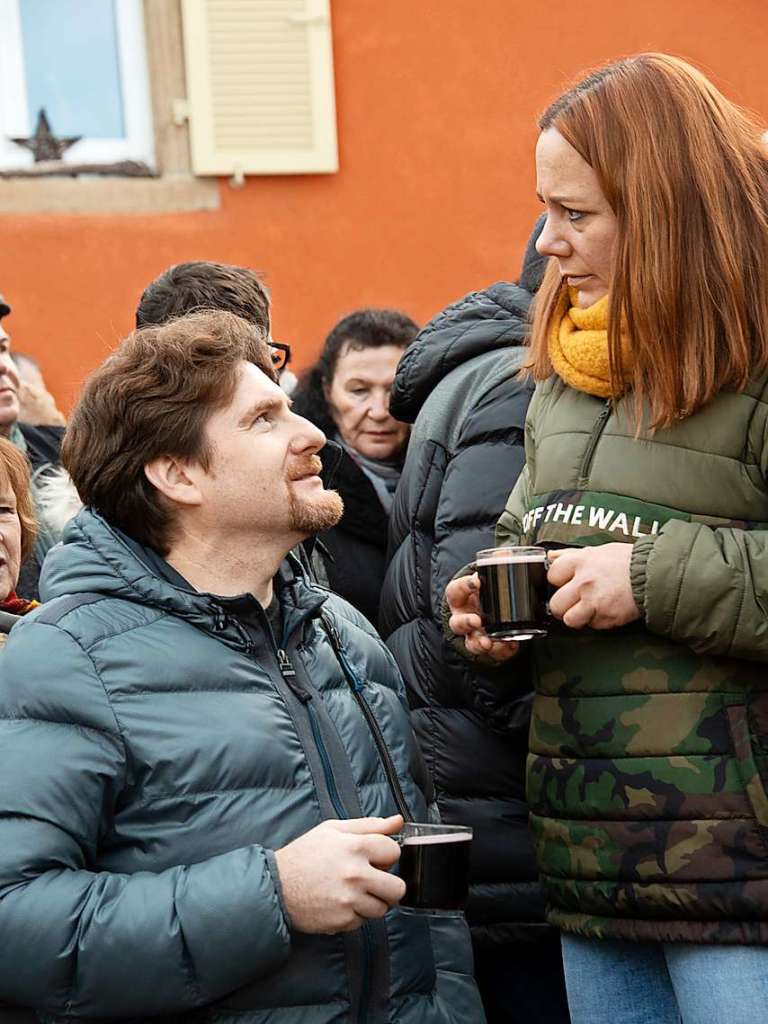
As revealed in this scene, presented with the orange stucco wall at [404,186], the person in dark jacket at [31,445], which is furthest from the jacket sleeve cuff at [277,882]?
the orange stucco wall at [404,186]

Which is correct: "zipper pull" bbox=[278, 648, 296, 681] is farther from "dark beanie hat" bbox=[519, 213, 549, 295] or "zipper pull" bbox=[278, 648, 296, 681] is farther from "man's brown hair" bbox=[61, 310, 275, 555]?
"dark beanie hat" bbox=[519, 213, 549, 295]

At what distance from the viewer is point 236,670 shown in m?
2.24

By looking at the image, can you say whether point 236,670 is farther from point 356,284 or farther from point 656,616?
point 356,284

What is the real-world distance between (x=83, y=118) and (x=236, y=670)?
21.8 ft

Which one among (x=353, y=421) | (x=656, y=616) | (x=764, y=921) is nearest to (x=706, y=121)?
(x=656, y=616)

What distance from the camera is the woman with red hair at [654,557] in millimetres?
2150

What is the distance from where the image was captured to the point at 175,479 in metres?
2.40

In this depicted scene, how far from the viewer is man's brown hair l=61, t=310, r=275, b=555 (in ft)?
7.86

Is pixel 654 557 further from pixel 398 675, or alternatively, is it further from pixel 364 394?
pixel 364 394

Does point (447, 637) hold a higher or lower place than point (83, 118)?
lower

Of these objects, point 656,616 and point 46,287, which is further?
point 46,287

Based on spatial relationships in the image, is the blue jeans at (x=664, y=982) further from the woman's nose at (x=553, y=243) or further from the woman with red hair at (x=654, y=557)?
the woman's nose at (x=553, y=243)

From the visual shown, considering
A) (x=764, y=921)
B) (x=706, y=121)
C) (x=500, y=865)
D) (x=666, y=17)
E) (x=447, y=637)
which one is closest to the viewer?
(x=764, y=921)

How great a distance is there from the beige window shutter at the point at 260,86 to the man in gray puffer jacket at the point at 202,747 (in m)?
5.95
